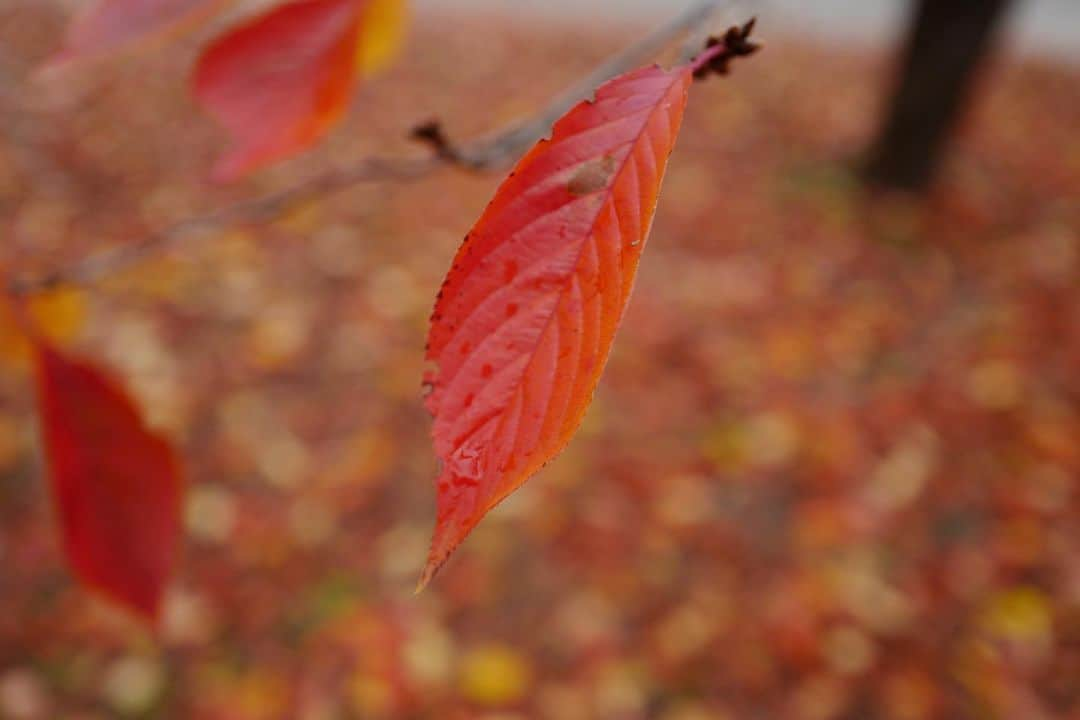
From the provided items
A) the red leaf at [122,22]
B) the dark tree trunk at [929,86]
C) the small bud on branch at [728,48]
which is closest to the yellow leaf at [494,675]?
the red leaf at [122,22]

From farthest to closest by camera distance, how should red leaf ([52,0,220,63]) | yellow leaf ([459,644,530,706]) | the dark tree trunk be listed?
the dark tree trunk
yellow leaf ([459,644,530,706])
red leaf ([52,0,220,63])

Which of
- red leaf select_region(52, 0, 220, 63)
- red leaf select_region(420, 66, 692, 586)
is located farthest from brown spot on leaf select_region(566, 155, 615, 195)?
red leaf select_region(52, 0, 220, 63)

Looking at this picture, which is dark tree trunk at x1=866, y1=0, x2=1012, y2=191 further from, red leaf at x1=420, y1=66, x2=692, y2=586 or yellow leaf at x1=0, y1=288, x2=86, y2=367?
red leaf at x1=420, y1=66, x2=692, y2=586

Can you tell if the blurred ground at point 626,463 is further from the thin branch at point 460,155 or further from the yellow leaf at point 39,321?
the thin branch at point 460,155

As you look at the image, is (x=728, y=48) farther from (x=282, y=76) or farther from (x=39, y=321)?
(x=39, y=321)

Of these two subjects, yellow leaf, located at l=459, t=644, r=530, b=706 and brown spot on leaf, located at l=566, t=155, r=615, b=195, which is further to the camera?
yellow leaf, located at l=459, t=644, r=530, b=706
